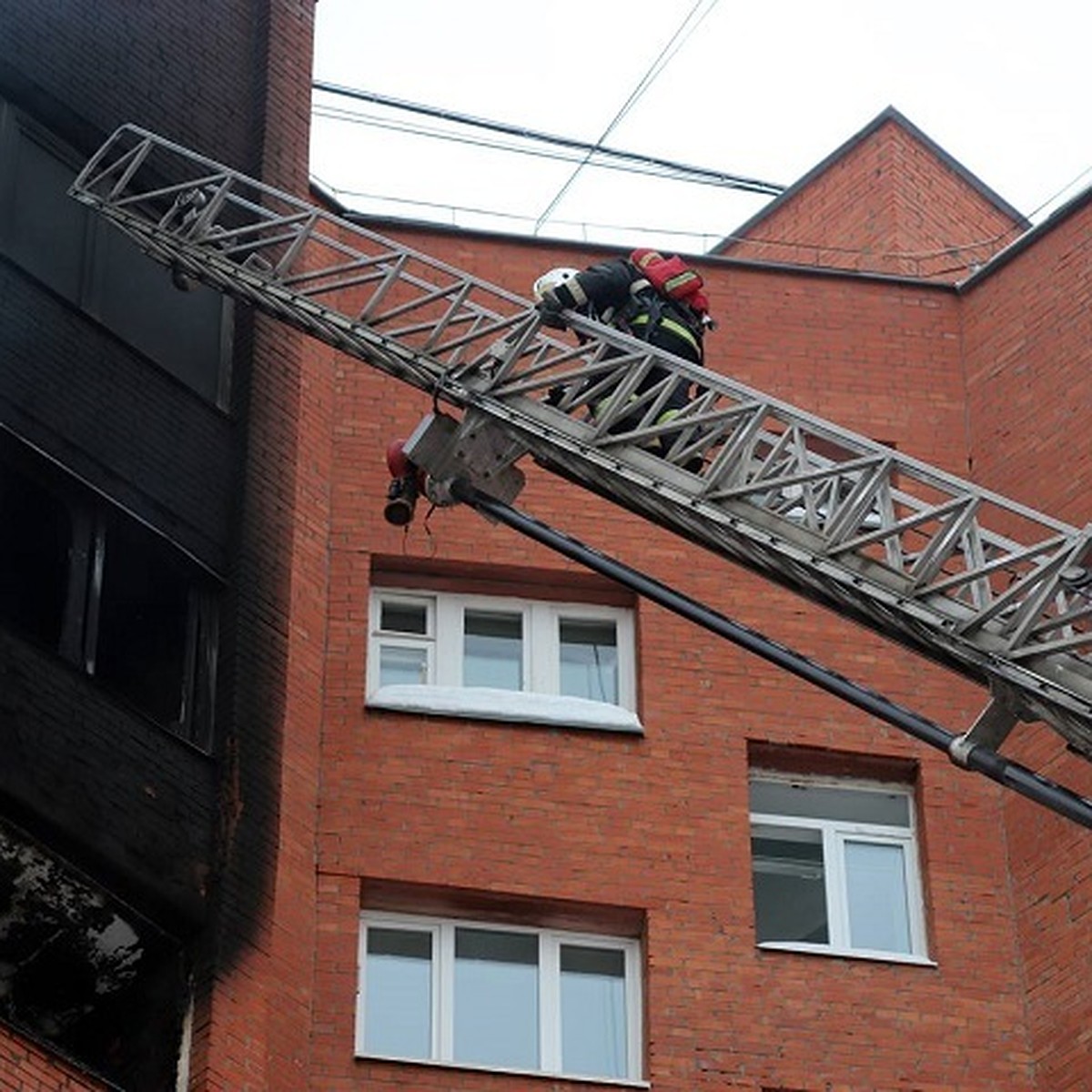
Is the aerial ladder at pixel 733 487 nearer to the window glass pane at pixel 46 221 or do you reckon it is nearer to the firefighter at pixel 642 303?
the firefighter at pixel 642 303

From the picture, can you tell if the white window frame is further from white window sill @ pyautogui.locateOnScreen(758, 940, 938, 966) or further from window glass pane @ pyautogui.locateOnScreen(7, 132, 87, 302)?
window glass pane @ pyautogui.locateOnScreen(7, 132, 87, 302)

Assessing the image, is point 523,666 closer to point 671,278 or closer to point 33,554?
point 33,554

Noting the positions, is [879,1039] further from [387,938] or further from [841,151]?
[841,151]

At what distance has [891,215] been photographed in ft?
87.7

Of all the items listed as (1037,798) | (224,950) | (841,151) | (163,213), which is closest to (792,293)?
(841,151)

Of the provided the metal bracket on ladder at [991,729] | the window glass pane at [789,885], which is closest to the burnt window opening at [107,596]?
the window glass pane at [789,885]

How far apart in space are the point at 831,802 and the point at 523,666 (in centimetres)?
228

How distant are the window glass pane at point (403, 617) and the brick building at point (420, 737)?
0.07 meters

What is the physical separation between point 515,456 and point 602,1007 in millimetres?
4725

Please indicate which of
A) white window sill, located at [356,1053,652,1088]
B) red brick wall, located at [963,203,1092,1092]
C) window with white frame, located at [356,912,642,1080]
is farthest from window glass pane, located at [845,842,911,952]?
white window sill, located at [356,1053,652,1088]

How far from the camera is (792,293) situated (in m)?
24.7

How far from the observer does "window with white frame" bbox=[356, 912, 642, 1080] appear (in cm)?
2056

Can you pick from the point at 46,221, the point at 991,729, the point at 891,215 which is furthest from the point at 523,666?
the point at 991,729

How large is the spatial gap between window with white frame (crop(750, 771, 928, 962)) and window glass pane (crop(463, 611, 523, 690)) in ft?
5.93
